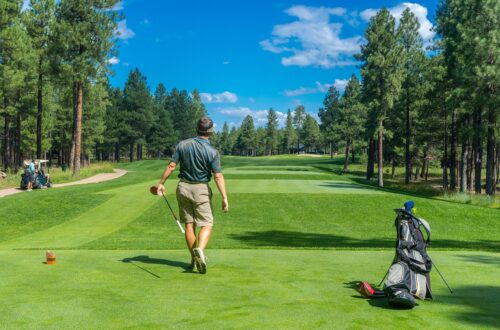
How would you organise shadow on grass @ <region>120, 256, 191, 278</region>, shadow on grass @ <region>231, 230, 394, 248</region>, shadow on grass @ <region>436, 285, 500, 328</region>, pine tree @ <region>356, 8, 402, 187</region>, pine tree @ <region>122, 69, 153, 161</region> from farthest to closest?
1. pine tree @ <region>122, 69, 153, 161</region>
2. pine tree @ <region>356, 8, 402, 187</region>
3. shadow on grass @ <region>231, 230, 394, 248</region>
4. shadow on grass @ <region>120, 256, 191, 278</region>
5. shadow on grass @ <region>436, 285, 500, 328</region>

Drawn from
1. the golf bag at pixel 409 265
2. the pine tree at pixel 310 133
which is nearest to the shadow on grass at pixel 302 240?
the golf bag at pixel 409 265

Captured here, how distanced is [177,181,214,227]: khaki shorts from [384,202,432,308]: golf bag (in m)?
3.16

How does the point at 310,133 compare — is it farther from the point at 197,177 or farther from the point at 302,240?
the point at 197,177

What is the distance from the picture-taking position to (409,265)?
19.6 feet

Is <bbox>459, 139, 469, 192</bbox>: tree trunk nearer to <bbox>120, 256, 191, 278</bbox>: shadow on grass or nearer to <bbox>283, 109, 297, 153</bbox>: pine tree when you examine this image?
<bbox>120, 256, 191, 278</bbox>: shadow on grass

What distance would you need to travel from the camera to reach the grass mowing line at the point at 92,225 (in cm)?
1447

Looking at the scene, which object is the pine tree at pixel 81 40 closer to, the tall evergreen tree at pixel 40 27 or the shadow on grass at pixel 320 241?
the tall evergreen tree at pixel 40 27

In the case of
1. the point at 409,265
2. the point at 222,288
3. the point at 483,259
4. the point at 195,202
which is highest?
the point at 195,202

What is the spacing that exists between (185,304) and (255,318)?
97cm

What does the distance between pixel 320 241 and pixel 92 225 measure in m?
9.87

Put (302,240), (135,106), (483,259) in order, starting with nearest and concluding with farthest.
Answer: (483,259)
(302,240)
(135,106)

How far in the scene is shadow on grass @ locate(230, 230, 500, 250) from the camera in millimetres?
15438

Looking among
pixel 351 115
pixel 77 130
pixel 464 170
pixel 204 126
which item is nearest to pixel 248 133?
pixel 351 115

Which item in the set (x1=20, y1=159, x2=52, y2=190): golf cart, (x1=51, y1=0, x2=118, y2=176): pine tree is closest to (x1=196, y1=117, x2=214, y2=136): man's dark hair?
(x1=20, y1=159, x2=52, y2=190): golf cart
